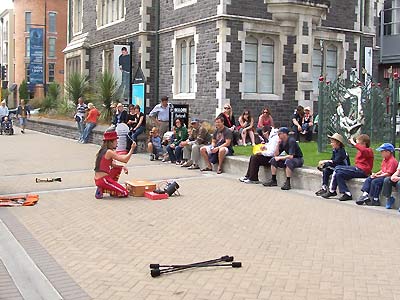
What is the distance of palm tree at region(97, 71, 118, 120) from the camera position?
26177 mm

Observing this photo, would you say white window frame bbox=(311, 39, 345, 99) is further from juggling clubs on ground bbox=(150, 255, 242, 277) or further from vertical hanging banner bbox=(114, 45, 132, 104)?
juggling clubs on ground bbox=(150, 255, 242, 277)

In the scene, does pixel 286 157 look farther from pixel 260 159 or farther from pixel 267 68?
pixel 267 68

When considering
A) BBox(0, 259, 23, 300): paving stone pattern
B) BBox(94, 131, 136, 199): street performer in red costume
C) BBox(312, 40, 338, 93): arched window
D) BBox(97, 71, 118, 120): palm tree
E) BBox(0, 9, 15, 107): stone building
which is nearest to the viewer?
BBox(0, 259, 23, 300): paving stone pattern

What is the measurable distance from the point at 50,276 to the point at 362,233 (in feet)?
14.6

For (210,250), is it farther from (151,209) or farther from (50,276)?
(151,209)

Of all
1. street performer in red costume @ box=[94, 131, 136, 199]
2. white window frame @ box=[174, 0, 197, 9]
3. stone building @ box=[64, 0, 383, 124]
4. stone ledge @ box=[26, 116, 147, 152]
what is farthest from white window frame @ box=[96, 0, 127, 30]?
street performer in red costume @ box=[94, 131, 136, 199]

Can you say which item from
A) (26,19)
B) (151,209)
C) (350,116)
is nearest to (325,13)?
(350,116)

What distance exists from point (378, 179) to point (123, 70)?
18.0 meters

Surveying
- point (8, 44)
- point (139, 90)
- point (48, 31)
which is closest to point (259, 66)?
point (139, 90)

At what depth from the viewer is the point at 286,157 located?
1296 cm

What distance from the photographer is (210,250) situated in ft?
24.9

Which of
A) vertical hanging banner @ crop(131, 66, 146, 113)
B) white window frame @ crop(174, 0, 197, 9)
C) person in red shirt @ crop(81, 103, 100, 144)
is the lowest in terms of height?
person in red shirt @ crop(81, 103, 100, 144)

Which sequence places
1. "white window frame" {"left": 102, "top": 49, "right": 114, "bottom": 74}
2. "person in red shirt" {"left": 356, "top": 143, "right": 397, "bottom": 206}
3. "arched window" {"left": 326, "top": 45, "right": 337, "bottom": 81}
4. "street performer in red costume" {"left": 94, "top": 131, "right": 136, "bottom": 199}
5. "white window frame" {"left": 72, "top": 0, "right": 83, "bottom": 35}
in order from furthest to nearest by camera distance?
"white window frame" {"left": 72, "top": 0, "right": 83, "bottom": 35} → "white window frame" {"left": 102, "top": 49, "right": 114, "bottom": 74} → "arched window" {"left": 326, "top": 45, "right": 337, "bottom": 81} → "street performer in red costume" {"left": 94, "top": 131, "right": 136, "bottom": 199} → "person in red shirt" {"left": 356, "top": 143, "right": 397, "bottom": 206}

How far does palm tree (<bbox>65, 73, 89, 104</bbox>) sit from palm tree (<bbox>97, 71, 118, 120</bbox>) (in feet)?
15.3
